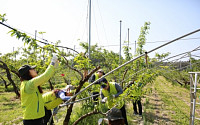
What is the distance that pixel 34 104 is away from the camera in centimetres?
228

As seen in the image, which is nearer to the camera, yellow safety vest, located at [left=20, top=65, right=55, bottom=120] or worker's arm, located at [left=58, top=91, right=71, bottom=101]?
yellow safety vest, located at [left=20, top=65, right=55, bottom=120]

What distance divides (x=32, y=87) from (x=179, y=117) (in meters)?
5.53

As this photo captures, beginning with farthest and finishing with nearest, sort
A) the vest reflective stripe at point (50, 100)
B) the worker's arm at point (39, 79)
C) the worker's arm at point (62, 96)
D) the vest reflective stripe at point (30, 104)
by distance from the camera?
the vest reflective stripe at point (50, 100), the worker's arm at point (62, 96), the vest reflective stripe at point (30, 104), the worker's arm at point (39, 79)

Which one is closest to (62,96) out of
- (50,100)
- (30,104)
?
(50,100)

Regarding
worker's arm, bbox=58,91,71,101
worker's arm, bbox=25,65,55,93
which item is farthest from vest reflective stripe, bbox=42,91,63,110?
worker's arm, bbox=25,65,55,93

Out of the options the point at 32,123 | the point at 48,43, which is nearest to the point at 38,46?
the point at 48,43

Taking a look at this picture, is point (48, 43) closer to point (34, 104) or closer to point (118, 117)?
point (34, 104)

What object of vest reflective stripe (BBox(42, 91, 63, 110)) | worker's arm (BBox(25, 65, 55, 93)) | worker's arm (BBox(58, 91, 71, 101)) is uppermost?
worker's arm (BBox(25, 65, 55, 93))

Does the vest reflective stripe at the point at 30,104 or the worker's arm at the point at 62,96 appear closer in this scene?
the vest reflective stripe at the point at 30,104

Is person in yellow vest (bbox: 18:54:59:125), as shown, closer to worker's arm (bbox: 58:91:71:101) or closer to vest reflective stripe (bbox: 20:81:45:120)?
vest reflective stripe (bbox: 20:81:45:120)

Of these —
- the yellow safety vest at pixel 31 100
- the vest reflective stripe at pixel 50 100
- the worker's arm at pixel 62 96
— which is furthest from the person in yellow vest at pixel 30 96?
the vest reflective stripe at pixel 50 100

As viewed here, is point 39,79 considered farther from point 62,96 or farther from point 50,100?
point 50,100

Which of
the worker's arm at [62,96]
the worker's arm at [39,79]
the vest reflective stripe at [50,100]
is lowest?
the vest reflective stripe at [50,100]

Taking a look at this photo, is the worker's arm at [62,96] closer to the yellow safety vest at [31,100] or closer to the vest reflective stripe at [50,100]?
the vest reflective stripe at [50,100]
